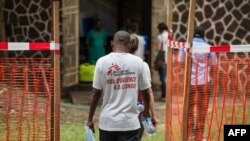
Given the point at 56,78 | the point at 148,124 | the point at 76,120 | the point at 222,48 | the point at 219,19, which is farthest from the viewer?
the point at 219,19

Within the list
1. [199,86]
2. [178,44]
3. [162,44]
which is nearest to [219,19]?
[162,44]

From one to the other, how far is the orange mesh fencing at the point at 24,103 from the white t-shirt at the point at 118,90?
1.40m

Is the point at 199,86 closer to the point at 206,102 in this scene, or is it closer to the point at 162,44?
the point at 206,102

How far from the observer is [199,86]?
365 inches

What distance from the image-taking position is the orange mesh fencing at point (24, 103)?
27.2 ft

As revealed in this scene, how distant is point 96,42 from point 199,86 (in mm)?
7630

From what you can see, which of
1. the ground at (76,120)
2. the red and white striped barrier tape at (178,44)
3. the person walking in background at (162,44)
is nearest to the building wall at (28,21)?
the ground at (76,120)

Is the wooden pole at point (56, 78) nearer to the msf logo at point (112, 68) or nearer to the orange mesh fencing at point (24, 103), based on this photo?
the orange mesh fencing at point (24, 103)

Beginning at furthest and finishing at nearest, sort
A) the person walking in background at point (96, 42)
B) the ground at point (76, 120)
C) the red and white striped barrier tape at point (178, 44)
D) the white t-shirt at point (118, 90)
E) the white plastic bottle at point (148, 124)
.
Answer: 1. the person walking in background at point (96, 42)
2. the ground at point (76, 120)
3. the red and white striped barrier tape at point (178, 44)
4. the white plastic bottle at point (148, 124)
5. the white t-shirt at point (118, 90)

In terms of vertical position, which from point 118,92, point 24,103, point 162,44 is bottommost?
point 24,103

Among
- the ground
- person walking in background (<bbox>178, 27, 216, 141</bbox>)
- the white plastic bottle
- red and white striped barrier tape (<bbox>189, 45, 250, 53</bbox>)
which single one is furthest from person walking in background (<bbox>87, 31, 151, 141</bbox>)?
the ground

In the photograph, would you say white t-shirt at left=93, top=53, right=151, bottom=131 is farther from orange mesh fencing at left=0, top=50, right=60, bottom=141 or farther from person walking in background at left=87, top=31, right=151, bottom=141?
orange mesh fencing at left=0, top=50, right=60, bottom=141

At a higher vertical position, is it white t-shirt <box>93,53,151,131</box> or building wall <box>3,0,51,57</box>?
building wall <box>3,0,51,57</box>

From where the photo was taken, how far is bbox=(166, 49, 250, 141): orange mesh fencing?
8.98 metres
